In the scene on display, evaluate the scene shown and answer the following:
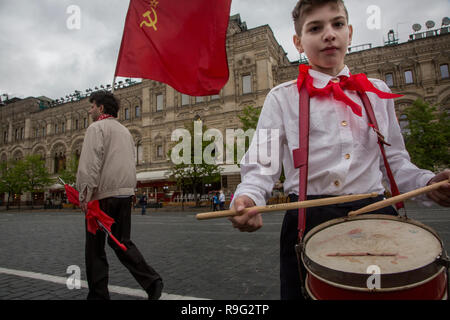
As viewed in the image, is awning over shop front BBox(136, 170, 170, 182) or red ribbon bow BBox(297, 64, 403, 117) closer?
red ribbon bow BBox(297, 64, 403, 117)

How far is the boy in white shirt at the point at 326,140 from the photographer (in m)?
1.41

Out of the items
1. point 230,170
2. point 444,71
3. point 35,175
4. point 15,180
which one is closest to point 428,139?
point 444,71

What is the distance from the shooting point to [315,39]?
1.52 m

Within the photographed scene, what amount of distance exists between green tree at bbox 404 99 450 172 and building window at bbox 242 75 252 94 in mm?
14346

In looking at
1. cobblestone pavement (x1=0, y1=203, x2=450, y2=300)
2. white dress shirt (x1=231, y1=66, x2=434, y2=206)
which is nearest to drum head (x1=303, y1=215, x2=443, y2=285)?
white dress shirt (x1=231, y1=66, x2=434, y2=206)

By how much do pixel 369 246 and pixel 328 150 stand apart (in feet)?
1.62

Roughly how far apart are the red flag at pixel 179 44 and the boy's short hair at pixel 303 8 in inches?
40.2

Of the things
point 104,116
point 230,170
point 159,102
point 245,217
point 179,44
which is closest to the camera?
point 245,217

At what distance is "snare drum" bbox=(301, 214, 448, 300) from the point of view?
37.8 inches

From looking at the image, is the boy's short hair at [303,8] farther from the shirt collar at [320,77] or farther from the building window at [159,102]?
the building window at [159,102]

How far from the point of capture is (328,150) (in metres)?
1.45

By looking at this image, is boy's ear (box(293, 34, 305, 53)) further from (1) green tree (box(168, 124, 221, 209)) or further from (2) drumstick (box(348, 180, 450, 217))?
(1) green tree (box(168, 124, 221, 209))

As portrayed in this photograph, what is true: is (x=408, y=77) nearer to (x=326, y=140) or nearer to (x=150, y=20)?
(x=150, y=20)

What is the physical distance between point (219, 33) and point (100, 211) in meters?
2.03
